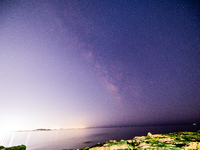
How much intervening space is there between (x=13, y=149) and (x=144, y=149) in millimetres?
27180

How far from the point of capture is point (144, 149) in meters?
14.1

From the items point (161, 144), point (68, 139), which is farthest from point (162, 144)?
point (68, 139)

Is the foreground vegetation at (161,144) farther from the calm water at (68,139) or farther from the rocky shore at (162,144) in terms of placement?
the calm water at (68,139)

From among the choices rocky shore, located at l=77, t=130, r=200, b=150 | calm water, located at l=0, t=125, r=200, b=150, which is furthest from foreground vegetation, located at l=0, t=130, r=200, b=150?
calm water, located at l=0, t=125, r=200, b=150

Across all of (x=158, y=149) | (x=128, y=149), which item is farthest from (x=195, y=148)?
(x=128, y=149)

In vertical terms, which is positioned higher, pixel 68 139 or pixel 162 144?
pixel 162 144

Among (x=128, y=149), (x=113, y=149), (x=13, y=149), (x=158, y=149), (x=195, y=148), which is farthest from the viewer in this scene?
(x=13, y=149)

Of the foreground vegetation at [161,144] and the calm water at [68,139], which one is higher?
the foreground vegetation at [161,144]

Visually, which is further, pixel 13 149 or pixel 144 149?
pixel 13 149

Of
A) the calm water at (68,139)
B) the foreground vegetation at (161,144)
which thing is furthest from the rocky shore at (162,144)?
the calm water at (68,139)

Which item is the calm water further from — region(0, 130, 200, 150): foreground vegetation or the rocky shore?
the rocky shore

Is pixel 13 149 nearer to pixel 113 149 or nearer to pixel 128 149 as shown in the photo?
pixel 113 149

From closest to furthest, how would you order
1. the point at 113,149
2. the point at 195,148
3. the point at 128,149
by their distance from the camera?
the point at 195,148, the point at 128,149, the point at 113,149

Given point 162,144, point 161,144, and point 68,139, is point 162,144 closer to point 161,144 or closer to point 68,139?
point 161,144
